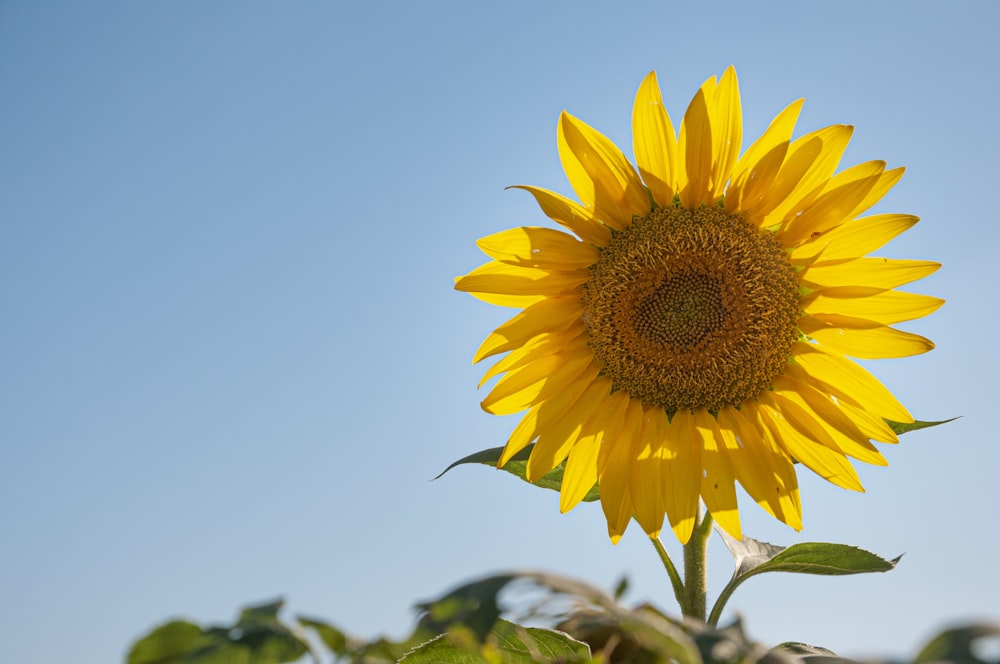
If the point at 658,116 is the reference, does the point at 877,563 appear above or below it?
below

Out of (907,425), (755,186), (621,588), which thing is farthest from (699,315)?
(621,588)

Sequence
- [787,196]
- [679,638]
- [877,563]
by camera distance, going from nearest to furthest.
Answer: [679,638] → [877,563] → [787,196]

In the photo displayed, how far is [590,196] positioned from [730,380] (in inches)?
27.3

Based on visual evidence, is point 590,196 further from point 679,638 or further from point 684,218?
point 679,638

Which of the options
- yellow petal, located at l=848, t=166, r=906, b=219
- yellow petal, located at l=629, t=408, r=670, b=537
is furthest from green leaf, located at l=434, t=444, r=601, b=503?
yellow petal, located at l=848, t=166, r=906, b=219

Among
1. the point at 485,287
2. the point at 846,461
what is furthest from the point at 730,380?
the point at 485,287

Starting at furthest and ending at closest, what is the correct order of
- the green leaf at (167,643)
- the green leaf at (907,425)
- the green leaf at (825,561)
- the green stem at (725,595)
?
1. the green leaf at (907,425)
2. the green stem at (725,595)
3. the green leaf at (825,561)
4. the green leaf at (167,643)

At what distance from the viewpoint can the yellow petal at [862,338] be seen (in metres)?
2.46

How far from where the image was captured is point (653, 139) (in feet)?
8.11

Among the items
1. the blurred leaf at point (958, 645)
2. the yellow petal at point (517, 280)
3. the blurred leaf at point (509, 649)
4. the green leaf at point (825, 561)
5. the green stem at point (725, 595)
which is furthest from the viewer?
the yellow petal at point (517, 280)

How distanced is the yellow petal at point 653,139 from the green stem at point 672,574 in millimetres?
1000

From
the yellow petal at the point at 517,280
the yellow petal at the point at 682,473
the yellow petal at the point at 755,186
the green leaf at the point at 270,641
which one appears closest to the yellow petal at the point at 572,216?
the yellow petal at the point at 517,280

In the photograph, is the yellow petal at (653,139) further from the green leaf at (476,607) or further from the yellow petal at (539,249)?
the green leaf at (476,607)

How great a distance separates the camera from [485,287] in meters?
2.55
